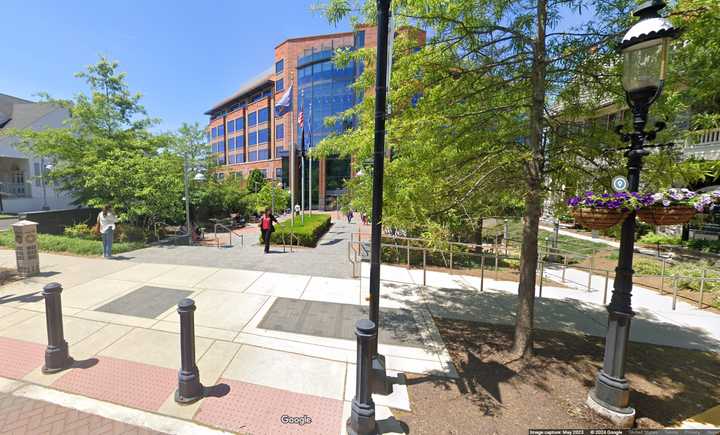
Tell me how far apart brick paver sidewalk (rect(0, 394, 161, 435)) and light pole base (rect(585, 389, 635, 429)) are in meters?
4.59

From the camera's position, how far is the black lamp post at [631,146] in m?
2.66

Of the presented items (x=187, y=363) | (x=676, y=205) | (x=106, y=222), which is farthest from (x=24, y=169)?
(x=676, y=205)

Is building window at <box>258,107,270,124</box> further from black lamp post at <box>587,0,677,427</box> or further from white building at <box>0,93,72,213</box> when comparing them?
black lamp post at <box>587,0,677,427</box>

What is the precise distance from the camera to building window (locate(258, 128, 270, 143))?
50.6 m

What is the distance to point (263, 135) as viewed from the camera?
5128 cm

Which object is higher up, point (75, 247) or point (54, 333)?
point (54, 333)

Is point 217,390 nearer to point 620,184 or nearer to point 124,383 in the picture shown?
point 124,383

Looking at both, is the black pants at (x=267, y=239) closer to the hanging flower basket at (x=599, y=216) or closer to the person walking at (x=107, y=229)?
the person walking at (x=107, y=229)

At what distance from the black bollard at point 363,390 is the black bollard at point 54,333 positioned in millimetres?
3753

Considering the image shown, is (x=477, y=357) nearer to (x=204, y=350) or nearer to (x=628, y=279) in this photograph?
(x=628, y=279)

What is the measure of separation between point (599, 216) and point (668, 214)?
0.57 meters

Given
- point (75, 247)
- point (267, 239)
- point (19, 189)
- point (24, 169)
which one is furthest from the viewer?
point (19, 189)

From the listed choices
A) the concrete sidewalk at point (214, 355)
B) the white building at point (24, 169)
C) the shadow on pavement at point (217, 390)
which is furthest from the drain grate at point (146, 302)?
the white building at point (24, 169)

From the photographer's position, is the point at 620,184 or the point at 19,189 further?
the point at 19,189
